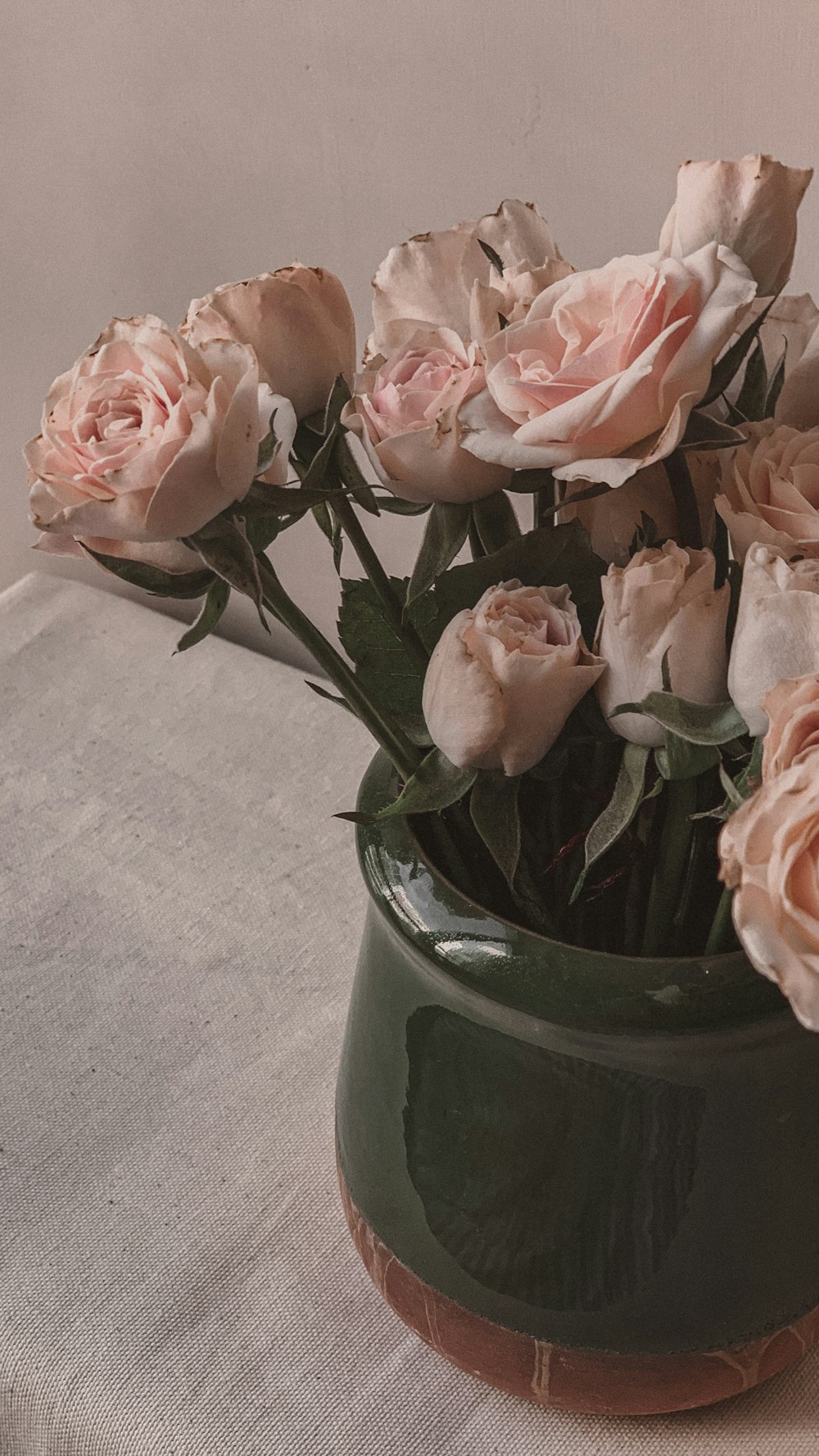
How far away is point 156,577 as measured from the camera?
1.00 feet

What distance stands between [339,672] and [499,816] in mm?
50

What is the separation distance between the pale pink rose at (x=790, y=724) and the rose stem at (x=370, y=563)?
0.36 feet

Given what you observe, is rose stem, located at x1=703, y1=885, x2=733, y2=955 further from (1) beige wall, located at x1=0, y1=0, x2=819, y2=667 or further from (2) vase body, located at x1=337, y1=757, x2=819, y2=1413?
(1) beige wall, located at x1=0, y1=0, x2=819, y2=667

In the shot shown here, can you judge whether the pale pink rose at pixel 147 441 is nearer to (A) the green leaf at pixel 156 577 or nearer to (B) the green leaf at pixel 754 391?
(A) the green leaf at pixel 156 577

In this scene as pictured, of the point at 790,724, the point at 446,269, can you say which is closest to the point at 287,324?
the point at 446,269

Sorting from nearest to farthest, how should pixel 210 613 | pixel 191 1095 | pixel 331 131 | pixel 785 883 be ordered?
pixel 785 883
pixel 210 613
pixel 191 1095
pixel 331 131

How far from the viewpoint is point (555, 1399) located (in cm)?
40

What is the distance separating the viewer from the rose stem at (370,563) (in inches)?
12.4

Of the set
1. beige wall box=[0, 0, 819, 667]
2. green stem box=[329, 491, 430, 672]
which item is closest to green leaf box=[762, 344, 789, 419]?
green stem box=[329, 491, 430, 672]

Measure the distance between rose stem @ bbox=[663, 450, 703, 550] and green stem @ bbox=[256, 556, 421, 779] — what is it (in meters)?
0.08

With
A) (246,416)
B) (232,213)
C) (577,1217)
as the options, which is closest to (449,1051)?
(577,1217)

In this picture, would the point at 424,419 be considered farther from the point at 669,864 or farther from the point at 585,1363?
the point at 585,1363

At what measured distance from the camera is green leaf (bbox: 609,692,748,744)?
0.28m

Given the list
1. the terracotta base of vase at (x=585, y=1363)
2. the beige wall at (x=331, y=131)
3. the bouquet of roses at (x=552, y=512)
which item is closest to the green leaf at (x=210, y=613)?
the bouquet of roses at (x=552, y=512)
